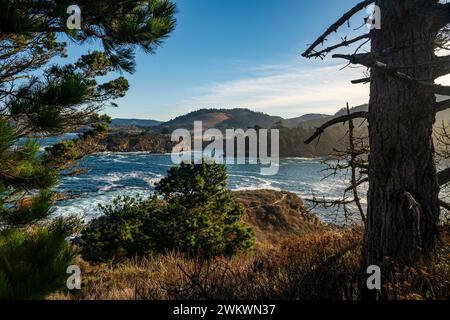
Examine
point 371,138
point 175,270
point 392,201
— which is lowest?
point 175,270

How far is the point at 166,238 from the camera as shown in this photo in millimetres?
13203

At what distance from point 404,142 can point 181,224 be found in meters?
11.0

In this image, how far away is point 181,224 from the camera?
13.5m

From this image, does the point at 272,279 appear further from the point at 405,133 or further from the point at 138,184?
the point at 138,184

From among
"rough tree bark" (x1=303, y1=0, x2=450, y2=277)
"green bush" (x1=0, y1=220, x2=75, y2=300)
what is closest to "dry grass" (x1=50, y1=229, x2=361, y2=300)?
"rough tree bark" (x1=303, y1=0, x2=450, y2=277)

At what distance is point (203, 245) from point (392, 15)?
1131 cm

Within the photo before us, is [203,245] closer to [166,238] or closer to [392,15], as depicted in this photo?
[166,238]

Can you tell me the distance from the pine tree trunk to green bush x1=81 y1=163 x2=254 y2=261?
9.02 metres

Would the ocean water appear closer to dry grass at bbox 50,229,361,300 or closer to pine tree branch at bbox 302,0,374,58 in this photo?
dry grass at bbox 50,229,361,300

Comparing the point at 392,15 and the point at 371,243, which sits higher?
the point at 392,15

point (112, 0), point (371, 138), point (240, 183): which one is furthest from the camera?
point (240, 183)

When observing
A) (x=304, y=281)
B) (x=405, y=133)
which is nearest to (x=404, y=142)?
(x=405, y=133)
